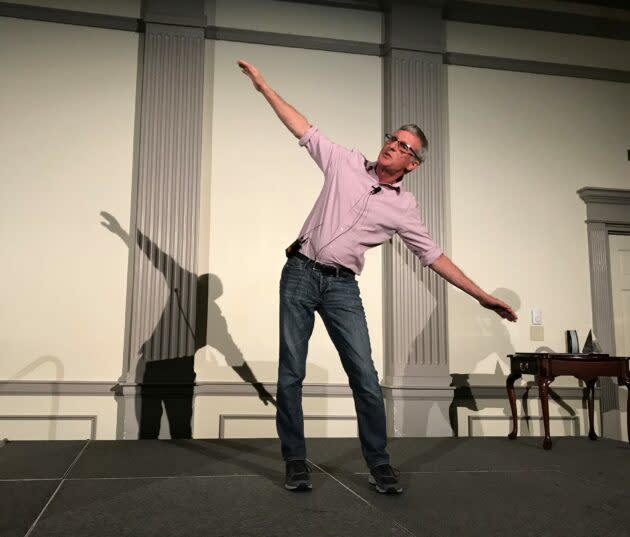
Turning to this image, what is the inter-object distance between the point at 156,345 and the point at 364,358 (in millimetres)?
2038

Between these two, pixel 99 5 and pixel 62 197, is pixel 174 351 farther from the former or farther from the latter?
pixel 99 5

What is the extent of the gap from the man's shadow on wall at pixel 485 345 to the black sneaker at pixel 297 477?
2357 millimetres

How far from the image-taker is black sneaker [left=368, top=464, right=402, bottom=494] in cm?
225

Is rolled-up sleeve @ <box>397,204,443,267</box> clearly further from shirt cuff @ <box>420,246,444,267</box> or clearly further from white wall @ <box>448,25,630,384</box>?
white wall @ <box>448,25,630,384</box>

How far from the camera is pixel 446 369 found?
4301 mm

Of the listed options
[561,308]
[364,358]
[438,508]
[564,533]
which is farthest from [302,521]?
[561,308]

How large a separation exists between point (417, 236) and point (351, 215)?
0.30 m

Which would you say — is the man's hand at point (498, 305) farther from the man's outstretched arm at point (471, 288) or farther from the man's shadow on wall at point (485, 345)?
the man's shadow on wall at point (485, 345)

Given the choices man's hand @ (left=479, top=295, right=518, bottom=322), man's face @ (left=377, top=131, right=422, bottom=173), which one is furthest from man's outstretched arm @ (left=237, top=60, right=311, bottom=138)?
man's hand @ (left=479, top=295, right=518, bottom=322)

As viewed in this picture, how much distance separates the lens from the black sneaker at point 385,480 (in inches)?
88.7

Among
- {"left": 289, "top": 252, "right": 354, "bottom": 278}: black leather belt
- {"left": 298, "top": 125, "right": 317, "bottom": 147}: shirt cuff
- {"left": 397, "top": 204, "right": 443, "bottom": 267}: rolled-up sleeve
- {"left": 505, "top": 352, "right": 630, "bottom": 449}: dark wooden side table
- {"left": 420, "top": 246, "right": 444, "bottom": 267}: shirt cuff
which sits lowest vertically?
{"left": 505, "top": 352, "right": 630, "bottom": 449}: dark wooden side table

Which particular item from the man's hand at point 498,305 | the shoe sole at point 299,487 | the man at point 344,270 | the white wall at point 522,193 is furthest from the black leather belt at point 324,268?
the white wall at point 522,193

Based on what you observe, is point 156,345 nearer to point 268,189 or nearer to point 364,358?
point 268,189

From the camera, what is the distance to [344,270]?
2414mm
